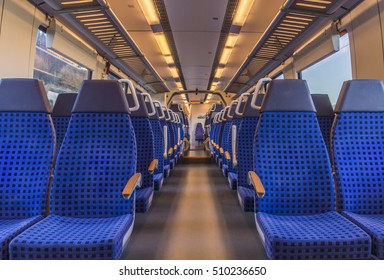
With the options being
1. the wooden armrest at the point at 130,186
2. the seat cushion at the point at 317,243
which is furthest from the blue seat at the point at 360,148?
the wooden armrest at the point at 130,186

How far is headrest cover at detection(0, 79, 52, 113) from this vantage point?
169cm

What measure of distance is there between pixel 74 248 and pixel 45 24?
3760 mm

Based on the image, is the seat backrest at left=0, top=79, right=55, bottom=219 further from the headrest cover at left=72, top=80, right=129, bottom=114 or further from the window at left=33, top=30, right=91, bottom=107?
Answer: the window at left=33, top=30, right=91, bottom=107

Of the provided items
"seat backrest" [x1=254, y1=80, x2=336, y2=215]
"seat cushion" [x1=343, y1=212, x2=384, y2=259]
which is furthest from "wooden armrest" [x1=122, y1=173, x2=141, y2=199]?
"seat cushion" [x1=343, y1=212, x2=384, y2=259]

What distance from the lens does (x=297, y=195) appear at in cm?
170

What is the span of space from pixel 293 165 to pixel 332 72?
11.8 ft


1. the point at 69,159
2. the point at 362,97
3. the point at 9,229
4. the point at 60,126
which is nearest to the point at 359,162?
the point at 362,97

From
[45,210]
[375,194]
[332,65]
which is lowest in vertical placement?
[375,194]

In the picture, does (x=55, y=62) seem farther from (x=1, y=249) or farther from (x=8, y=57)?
(x=1, y=249)

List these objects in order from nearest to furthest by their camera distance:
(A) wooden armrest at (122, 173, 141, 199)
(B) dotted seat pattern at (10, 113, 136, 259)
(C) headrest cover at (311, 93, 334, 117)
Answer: (A) wooden armrest at (122, 173, 141, 199), (B) dotted seat pattern at (10, 113, 136, 259), (C) headrest cover at (311, 93, 334, 117)

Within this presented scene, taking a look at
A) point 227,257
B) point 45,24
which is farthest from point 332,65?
point 45,24

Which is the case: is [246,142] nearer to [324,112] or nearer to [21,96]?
[324,112]

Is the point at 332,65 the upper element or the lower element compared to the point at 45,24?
lower

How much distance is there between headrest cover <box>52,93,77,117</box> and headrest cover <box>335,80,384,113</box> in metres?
2.81
